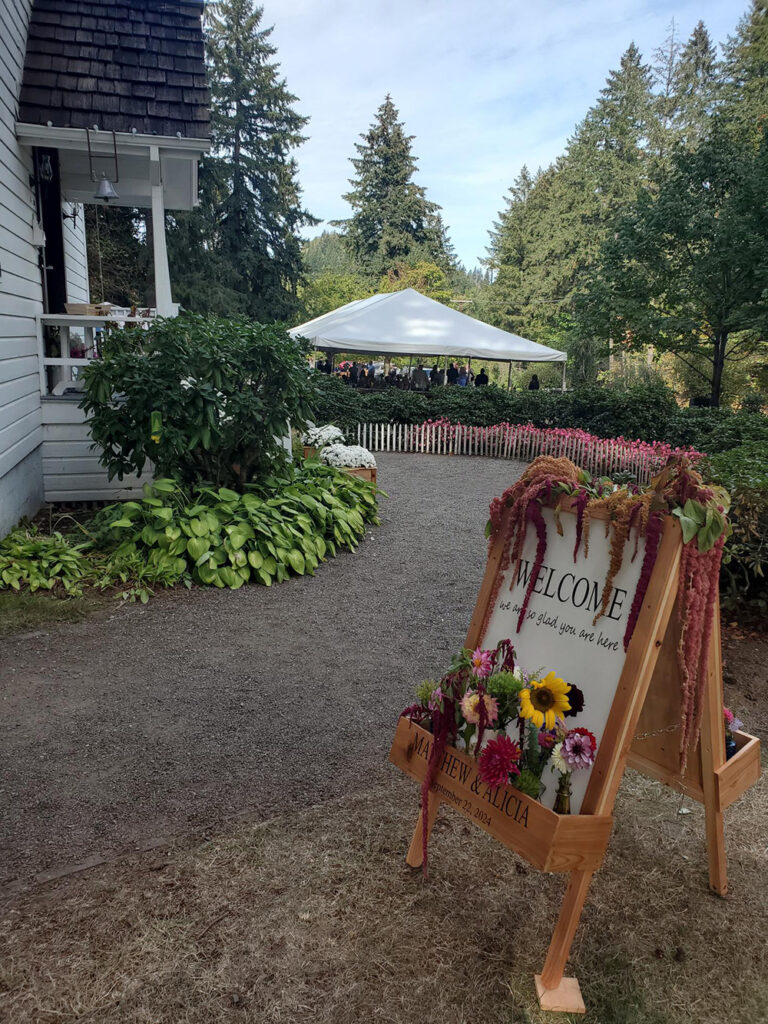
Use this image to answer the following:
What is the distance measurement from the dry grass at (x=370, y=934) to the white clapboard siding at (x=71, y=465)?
5774 millimetres

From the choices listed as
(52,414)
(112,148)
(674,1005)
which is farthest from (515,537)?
(112,148)

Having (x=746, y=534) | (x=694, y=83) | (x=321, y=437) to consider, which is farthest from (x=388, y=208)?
(x=746, y=534)

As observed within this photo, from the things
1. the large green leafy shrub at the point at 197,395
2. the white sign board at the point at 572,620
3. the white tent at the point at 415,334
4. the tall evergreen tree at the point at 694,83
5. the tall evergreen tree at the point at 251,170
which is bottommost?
the white sign board at the point at 572,620

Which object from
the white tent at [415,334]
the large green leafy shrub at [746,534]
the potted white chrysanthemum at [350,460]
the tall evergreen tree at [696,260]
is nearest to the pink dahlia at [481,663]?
the large green leafy shrub at [746,534]

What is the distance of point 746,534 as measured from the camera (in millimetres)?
4672

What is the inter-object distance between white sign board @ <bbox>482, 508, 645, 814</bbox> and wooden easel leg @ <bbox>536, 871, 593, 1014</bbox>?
217 millimetres

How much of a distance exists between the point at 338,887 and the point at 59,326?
7.99m

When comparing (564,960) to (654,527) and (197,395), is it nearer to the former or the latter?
(654,527)

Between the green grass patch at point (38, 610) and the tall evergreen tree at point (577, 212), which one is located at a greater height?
the tall evergreen tree at point (577, 212)

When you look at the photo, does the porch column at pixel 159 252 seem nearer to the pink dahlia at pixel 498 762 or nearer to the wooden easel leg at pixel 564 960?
the pink dahlia at pixel 498 762

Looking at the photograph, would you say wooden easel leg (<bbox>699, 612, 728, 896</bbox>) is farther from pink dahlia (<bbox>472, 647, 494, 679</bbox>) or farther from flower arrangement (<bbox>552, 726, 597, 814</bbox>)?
pink dahlia (<bbox>472, 647, 494, 679</bbox>)

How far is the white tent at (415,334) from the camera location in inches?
577

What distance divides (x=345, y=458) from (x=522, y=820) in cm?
707

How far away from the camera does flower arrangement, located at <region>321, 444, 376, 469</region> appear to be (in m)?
8.78
